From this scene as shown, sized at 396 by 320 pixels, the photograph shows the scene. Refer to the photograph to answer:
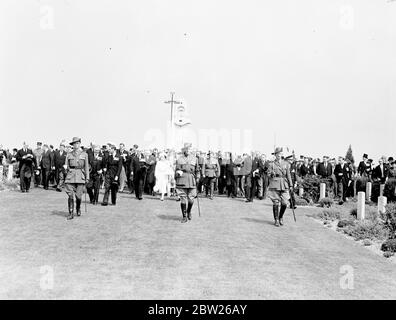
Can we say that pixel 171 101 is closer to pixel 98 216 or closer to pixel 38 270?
pixel 98 216

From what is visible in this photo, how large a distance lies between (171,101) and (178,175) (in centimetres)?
2229

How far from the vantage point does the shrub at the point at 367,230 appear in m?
12.1

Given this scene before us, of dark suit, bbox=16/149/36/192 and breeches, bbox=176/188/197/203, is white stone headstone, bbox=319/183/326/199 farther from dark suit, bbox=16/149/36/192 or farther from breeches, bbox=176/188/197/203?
dark suit, bbox=16/149/36/192

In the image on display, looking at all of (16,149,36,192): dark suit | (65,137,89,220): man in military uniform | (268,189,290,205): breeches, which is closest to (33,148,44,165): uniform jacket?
(16,149,36,192): dark suit

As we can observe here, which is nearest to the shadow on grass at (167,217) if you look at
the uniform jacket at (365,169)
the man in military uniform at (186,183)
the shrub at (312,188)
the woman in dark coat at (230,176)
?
the man in military uniform at (186,183)

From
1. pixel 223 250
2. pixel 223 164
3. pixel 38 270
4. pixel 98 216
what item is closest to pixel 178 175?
pixel 98 216

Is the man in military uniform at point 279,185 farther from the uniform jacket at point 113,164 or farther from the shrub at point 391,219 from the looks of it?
the uniform jacket at point 113,164

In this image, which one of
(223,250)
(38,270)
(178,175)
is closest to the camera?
(38,270)

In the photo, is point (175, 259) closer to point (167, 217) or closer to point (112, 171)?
point (167, 217)

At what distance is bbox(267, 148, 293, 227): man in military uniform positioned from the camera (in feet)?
44.1

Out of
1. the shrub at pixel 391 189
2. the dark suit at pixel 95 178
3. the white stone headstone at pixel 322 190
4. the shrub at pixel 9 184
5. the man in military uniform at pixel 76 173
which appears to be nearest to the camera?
the man in military uniform at pixel 76 173

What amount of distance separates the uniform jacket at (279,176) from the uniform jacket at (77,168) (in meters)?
5.13

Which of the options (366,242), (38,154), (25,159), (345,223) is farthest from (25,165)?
(366,242)
